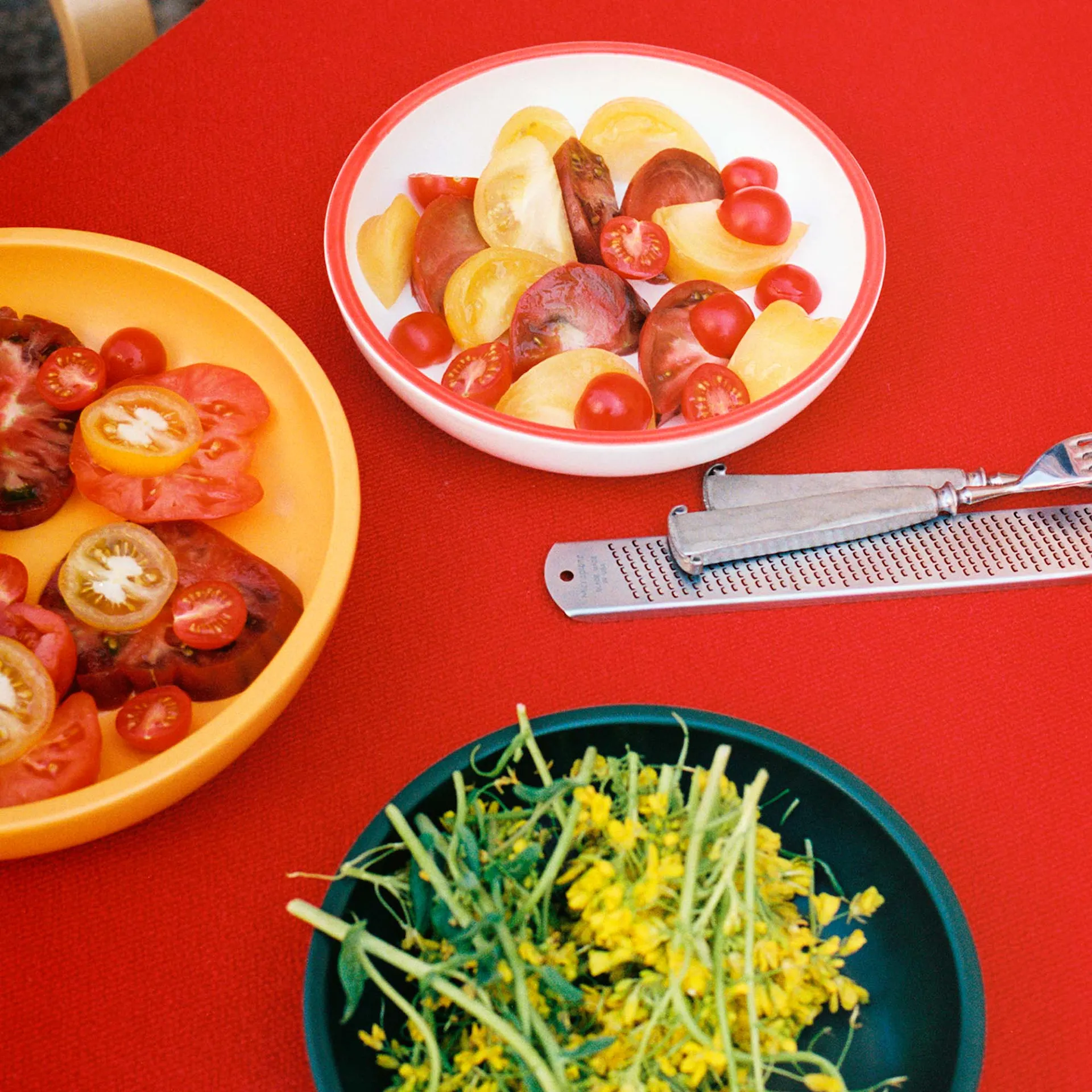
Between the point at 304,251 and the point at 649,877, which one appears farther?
the point at 304,251

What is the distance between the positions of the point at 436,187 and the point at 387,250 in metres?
0.14

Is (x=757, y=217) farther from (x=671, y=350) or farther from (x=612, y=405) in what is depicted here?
(x=612, y=405)

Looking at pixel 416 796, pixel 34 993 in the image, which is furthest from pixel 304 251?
pixel 34 993

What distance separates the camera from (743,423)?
106cm

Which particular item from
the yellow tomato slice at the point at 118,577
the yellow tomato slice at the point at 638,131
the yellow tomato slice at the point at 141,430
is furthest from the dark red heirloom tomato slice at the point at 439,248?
the yellow tomato slice at the point at 118,577

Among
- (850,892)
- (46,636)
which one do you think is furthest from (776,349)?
(46,636)

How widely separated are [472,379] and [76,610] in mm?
470

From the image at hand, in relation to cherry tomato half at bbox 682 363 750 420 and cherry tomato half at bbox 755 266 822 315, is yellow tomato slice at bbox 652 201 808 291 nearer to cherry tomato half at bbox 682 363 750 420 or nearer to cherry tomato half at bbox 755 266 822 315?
cherry tomato half at bbox 755 266 822 315

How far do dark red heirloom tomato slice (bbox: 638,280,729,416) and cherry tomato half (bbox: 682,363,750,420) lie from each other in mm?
26

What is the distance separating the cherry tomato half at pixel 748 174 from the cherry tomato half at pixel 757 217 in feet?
0.21

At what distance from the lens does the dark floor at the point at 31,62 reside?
274 centimetres

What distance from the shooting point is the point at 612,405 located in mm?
1085

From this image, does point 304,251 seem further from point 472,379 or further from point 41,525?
point 41,525

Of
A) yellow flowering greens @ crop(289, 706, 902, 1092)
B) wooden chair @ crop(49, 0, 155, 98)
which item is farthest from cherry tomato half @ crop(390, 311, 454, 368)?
wooden chair @ crop(49, 0, 155, 98)
